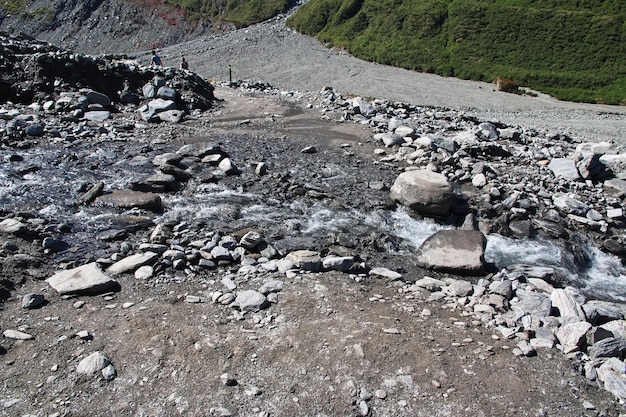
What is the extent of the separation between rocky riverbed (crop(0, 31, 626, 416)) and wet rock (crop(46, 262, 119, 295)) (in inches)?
1.8

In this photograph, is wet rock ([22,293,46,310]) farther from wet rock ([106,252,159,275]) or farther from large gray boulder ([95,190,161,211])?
large gray boulder ([95,190,161,211])

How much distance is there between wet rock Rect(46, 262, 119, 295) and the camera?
9.03 meters

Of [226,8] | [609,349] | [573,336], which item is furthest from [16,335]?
[226,8]

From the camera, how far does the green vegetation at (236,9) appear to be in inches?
2635

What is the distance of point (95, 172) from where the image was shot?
50.8ft

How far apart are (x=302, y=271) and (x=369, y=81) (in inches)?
1227

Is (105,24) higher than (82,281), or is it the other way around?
(105,24)

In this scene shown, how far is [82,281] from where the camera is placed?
923cm

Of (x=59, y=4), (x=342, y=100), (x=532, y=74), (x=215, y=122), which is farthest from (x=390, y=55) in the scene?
(x=59, y=4)

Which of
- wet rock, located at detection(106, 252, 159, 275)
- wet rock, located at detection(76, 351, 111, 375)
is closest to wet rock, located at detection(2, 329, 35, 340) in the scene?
wet rock, located at detection(76, 351, 111, 375)

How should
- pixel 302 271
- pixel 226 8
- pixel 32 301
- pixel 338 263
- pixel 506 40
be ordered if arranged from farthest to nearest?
pixel 226 8 → pixel 506 40 → pixel 338 263 → pixel 302 271 → pixel 32 301

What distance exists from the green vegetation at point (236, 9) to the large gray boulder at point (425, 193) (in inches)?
2245

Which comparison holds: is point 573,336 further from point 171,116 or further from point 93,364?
point 171,116

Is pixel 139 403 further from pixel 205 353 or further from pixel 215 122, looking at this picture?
pixel 215 122
